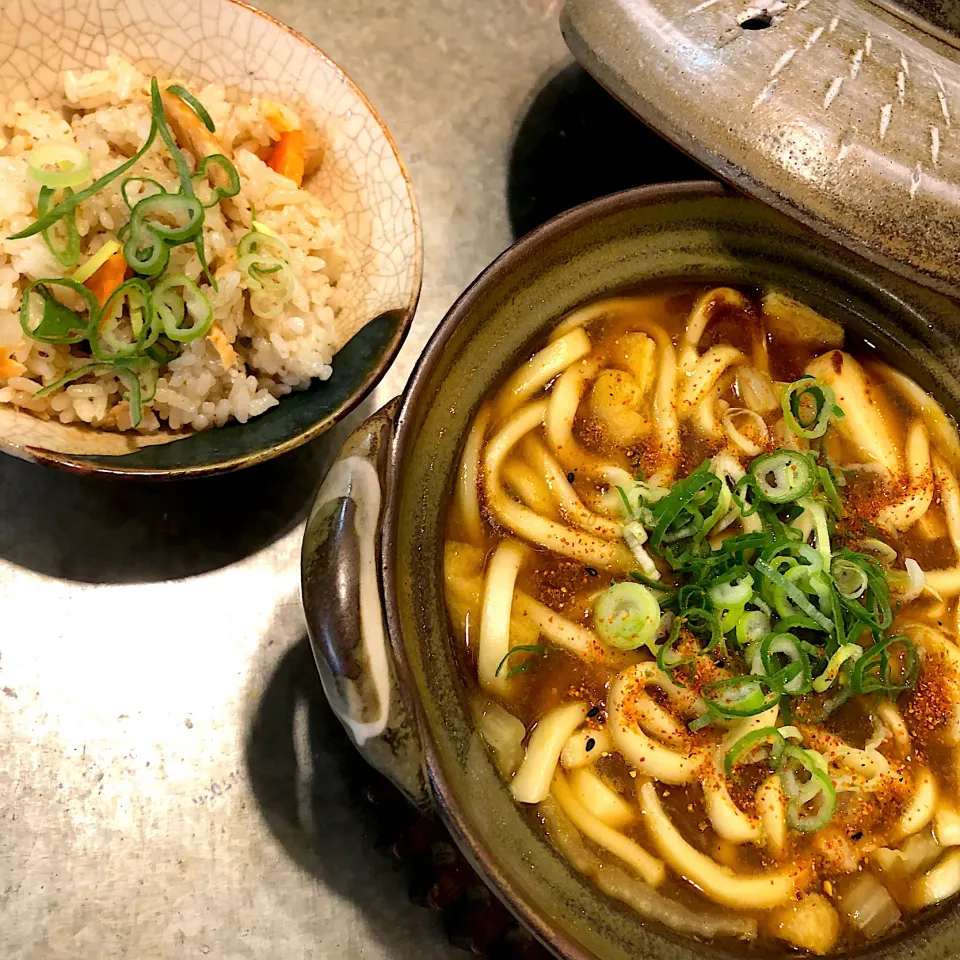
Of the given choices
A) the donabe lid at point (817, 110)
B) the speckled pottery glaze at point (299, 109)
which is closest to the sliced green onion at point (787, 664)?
the donabe lid at point (817, 110)

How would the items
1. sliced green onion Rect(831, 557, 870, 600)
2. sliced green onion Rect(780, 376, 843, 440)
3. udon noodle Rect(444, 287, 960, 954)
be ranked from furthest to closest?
sliced green onion Rect(780, 376, 843, 440) < sliced green onion Rect(831, 557, 870, 600) < udon noodle Rect(444, 287, 960, 954)

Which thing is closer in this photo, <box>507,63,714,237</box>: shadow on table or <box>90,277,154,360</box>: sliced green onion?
<box>90,277,154,360</box>: sliced green onion

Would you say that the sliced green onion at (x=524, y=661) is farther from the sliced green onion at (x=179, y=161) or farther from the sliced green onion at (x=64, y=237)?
the sliced green onion at (x=64, y=237)

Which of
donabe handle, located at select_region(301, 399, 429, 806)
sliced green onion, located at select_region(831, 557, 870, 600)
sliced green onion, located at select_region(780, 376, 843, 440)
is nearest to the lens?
donabe handle, located at select_region(301, 399, 429, 806)

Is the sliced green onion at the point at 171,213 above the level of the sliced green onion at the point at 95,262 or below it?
above

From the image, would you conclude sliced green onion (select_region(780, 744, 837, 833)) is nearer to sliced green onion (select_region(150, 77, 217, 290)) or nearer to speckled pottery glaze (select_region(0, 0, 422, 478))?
speckled pottery glaze (select_region(0, 0, 422, 478))

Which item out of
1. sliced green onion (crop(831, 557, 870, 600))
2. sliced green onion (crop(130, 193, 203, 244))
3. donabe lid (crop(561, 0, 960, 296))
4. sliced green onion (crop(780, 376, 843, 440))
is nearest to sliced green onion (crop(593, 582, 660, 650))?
sliced green onion (crop(831, 557, 870, 600))

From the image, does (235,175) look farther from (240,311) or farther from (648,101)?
(648,101)
